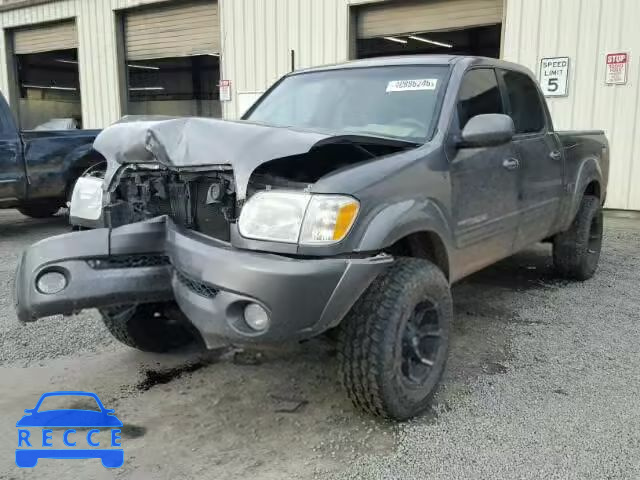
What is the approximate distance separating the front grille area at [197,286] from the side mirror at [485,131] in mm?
1610

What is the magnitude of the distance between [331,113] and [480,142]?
966 mm

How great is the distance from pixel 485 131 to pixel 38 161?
245 inches

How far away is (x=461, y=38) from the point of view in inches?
683

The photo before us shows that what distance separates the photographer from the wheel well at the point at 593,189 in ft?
17.6

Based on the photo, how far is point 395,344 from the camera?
2.63 meters

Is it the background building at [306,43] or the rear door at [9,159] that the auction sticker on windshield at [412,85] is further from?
the background building at [306,43]

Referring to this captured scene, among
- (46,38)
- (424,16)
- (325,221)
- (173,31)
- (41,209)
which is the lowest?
(41,209)

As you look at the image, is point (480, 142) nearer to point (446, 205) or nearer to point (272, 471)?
point (446, 205)

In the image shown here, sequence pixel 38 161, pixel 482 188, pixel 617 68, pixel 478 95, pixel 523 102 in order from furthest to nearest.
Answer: pixel 617 68 → pixel 38 161 → pixel 523 102 → pixel 478 95 → pixel 482 188

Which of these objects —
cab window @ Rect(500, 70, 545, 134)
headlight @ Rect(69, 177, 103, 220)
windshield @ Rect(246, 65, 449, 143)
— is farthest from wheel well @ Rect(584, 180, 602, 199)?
headlight @ Rect(69, 177, 103, 220)

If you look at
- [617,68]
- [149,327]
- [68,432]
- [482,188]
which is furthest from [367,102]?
[617,68]

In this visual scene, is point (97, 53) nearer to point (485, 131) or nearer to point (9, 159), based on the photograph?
point (9, 159)

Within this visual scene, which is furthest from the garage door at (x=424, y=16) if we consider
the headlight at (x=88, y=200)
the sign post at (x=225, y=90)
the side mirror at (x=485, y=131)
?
the headlight at (x=88, y=200)

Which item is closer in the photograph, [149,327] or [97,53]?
[149,327]
